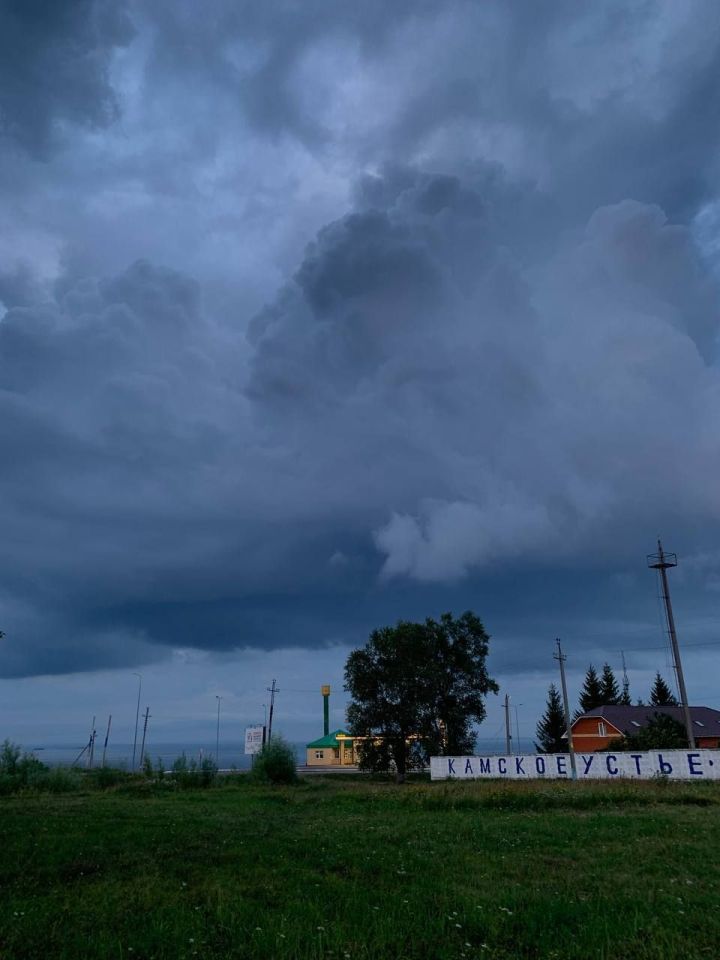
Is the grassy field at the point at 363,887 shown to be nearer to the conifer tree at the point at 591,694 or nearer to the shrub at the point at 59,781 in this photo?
the shrub at the point at 59,781

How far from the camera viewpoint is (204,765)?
5212cm

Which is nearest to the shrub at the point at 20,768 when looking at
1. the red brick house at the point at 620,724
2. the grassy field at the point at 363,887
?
the grassy field at the point at 363,887

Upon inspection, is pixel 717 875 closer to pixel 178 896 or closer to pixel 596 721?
pixel 178 896

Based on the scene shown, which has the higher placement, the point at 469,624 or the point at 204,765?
the point at 469,624

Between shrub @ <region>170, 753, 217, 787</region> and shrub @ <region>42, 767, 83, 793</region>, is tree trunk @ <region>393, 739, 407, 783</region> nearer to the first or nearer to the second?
shrub @ <region>170, 753, 217, 787</region>

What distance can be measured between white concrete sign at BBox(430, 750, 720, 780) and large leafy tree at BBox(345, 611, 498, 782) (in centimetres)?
1229

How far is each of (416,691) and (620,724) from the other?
32927 millimetres

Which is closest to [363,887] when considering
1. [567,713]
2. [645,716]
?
[567,713]

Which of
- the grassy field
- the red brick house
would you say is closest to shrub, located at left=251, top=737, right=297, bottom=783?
the grassy field

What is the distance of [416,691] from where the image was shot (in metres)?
63.0

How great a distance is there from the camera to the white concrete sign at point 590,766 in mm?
38969

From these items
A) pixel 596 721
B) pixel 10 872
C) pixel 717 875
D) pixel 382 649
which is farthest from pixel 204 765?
pixel 596 721

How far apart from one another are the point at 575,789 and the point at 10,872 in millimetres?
27065

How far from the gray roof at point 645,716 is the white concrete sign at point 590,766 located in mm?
38625
